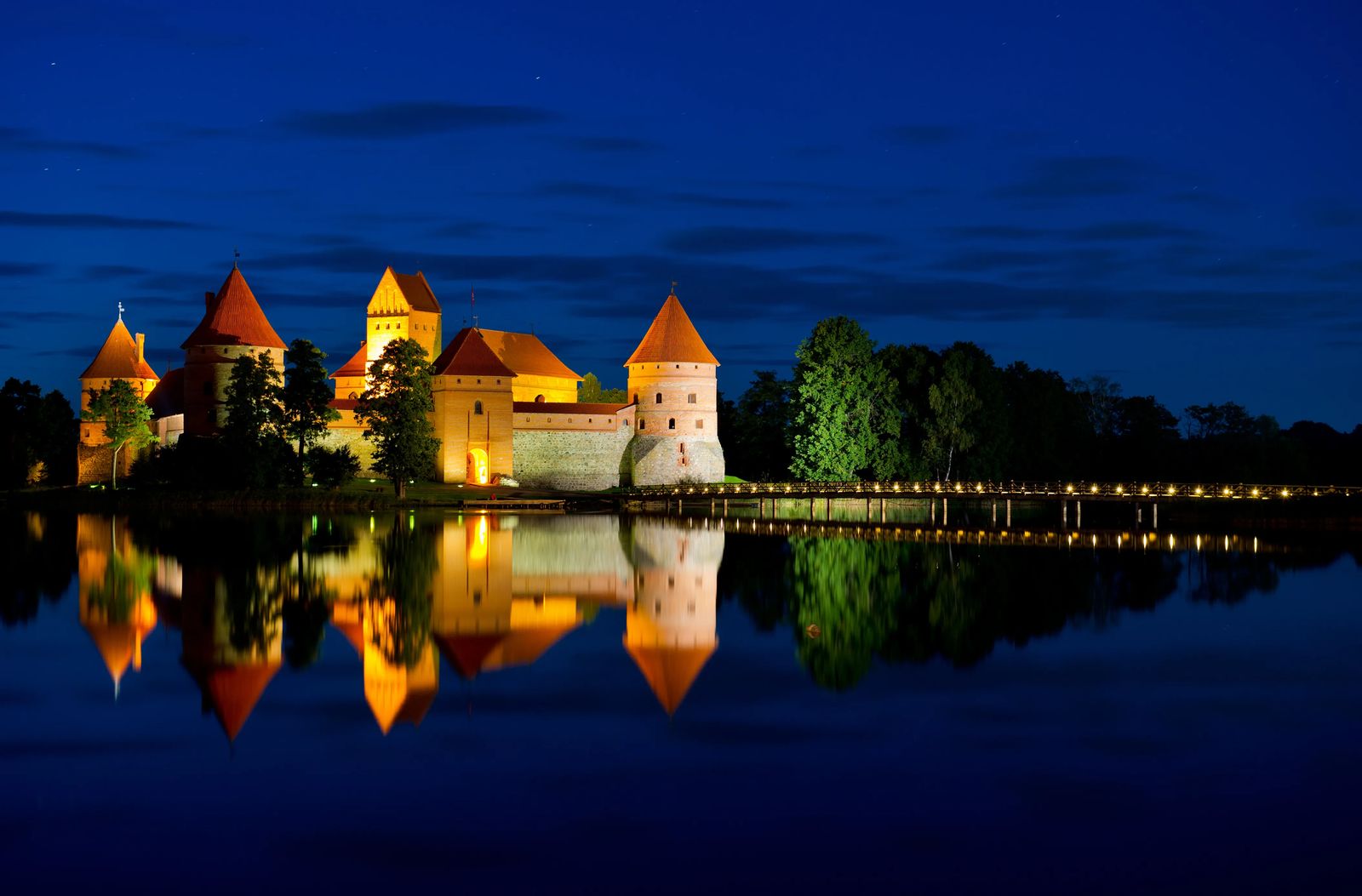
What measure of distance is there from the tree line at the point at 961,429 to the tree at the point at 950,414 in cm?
5

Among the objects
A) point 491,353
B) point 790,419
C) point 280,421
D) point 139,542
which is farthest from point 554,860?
point 790,419

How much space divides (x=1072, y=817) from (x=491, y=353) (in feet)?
162

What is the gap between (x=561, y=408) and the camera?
59.8 m

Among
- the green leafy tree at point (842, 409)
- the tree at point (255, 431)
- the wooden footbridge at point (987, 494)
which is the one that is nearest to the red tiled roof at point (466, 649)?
the wooden footbridge at point (987, 494)

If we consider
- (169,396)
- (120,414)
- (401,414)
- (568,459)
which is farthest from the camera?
(169,396)

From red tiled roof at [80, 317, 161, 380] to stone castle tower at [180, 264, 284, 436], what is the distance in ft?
32.3

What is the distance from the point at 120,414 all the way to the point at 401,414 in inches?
502

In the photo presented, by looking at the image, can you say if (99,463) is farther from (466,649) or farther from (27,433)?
(466,649)

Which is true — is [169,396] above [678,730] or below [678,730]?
above

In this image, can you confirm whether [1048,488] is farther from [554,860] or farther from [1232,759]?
[554,860]

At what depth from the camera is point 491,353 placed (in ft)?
195

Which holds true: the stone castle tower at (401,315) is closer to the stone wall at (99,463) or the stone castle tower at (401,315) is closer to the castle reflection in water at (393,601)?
the stone wall at (99,463)

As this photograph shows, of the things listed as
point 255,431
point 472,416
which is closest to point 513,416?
point 472,416

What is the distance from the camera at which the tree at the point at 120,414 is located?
5794 cm
